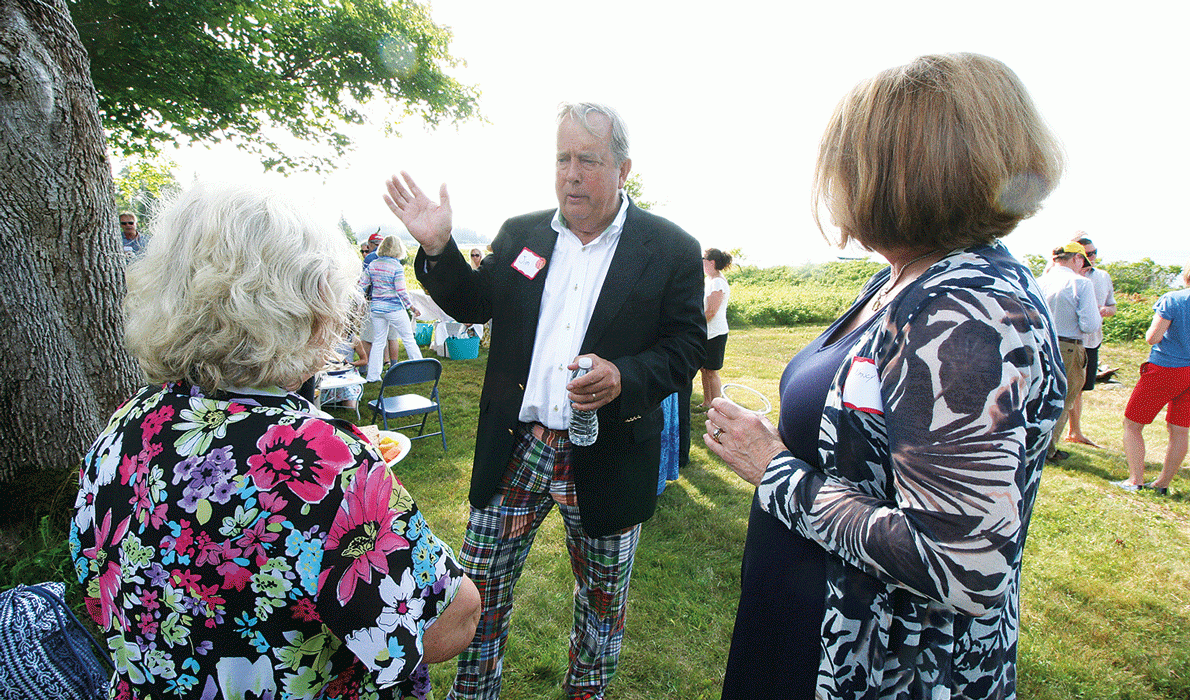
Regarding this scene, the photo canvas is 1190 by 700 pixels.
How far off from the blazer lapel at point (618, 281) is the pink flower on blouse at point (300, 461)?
3.74 feet

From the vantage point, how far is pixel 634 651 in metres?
2.84

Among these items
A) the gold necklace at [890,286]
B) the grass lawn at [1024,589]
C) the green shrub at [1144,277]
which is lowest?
the green shrub at [1144,277]

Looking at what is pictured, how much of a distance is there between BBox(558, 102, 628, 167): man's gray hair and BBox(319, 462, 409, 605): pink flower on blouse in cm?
157

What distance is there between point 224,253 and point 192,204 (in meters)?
0.17

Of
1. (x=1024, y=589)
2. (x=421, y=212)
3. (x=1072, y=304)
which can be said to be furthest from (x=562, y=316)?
(x=1072, y=304)

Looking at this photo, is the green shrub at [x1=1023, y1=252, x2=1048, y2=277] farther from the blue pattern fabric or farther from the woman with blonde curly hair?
the woman with blonde curly hair

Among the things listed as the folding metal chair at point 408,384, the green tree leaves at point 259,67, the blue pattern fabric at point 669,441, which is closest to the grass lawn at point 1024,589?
the blue pattern fabric at point 669,441

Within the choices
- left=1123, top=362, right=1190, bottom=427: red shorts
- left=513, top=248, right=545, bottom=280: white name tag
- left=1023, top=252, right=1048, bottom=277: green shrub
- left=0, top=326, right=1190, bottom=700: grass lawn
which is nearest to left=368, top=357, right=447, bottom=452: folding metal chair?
left=0, top=326, right=1190, bottom=700: grass lawn

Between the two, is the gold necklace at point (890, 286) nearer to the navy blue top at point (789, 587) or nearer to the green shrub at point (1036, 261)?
the navy blue top at point (789, 587)

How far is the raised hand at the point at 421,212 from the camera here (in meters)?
2.04

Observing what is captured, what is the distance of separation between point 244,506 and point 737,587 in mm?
3191

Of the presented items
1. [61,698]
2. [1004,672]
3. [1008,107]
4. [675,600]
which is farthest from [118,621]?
[675,600]

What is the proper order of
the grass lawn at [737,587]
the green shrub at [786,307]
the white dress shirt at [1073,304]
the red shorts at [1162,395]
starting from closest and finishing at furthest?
the grass lawn at [737,587], the red shorts at [1162,395], the white dress shirt at [1073,304], the green shrub at [786,307]

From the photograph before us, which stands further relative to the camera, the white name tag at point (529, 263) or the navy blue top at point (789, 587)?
the white name tag at point (529, 263)
